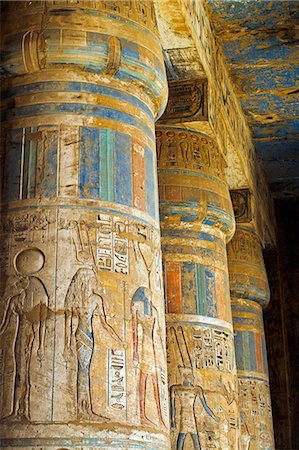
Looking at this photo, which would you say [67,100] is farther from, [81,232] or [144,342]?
[144,342]

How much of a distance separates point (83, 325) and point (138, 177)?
1.02 meters

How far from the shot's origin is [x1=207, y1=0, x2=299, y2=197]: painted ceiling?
8.23 m

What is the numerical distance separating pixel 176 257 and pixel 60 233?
2.99 metres

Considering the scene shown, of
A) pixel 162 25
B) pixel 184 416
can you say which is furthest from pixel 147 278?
pixel 162 25

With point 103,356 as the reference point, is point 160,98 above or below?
above

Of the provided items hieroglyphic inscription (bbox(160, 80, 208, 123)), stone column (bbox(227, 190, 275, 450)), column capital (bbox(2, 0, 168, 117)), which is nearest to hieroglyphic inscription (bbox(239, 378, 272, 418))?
stone column (bbox(227, 190, 275, 450))

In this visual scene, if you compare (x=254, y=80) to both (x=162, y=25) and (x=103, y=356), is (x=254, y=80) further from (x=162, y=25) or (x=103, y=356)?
(x=103, y=356)

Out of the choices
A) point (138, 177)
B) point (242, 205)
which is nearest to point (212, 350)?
point (138, 177)

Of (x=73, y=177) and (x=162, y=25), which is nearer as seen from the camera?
(x=73, y=177)

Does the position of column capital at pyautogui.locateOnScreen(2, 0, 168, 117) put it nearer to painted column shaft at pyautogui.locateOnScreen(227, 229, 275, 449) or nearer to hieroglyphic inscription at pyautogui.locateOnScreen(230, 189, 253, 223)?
hieroglyphic inscription at pyautogui.locateOnScreen(230, 189, 253, 223)

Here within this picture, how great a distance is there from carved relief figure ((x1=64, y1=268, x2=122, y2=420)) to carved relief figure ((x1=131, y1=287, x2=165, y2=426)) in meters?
0.16

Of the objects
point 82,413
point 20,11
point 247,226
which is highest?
point 247,226

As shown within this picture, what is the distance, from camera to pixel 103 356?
4.11 meters

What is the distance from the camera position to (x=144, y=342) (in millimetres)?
4344
